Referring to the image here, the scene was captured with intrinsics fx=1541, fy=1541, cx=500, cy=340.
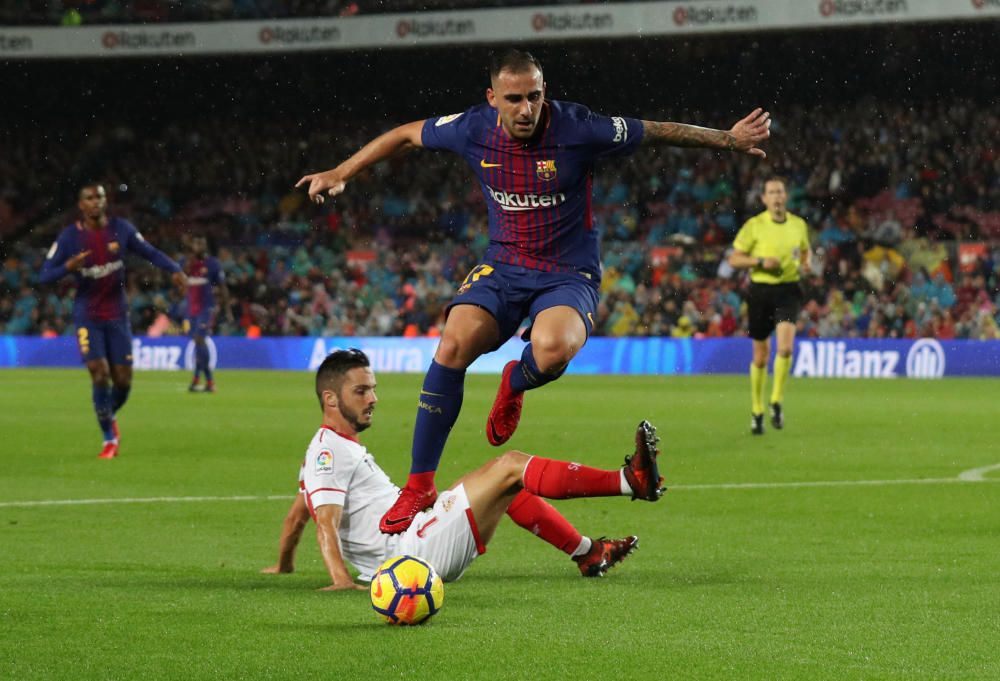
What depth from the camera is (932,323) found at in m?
27.8

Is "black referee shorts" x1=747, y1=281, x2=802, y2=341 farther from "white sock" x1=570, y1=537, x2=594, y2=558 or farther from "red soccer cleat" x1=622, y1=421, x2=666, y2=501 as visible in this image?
"red soccer cleat" x1=622, y1=421, x2=666, y2=501

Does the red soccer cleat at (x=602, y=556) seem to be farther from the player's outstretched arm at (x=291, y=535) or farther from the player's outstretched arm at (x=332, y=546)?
the player's outstretched arm at (x=291, y=535)

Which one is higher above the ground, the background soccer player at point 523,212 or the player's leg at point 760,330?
the background soccer player at point 523,212

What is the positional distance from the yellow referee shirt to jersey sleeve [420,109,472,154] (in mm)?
8357

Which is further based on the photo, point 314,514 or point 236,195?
point 236,195

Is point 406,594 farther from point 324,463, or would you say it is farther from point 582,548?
point 582,548

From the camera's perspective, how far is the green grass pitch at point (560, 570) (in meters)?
4.86

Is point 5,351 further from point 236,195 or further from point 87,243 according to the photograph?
point 87,243

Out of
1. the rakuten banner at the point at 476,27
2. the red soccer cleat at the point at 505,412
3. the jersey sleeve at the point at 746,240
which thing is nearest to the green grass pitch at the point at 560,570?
the red soccer cleat at the point at 505,412

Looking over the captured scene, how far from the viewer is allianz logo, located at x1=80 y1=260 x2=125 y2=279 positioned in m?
12.9

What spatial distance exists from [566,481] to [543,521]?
Result: 0.37 m

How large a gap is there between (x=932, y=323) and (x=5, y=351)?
19.5m

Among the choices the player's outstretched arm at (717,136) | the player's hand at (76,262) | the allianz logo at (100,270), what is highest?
the player's outstretched arm at (717,136)

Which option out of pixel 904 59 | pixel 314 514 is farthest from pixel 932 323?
pixel 314 514
